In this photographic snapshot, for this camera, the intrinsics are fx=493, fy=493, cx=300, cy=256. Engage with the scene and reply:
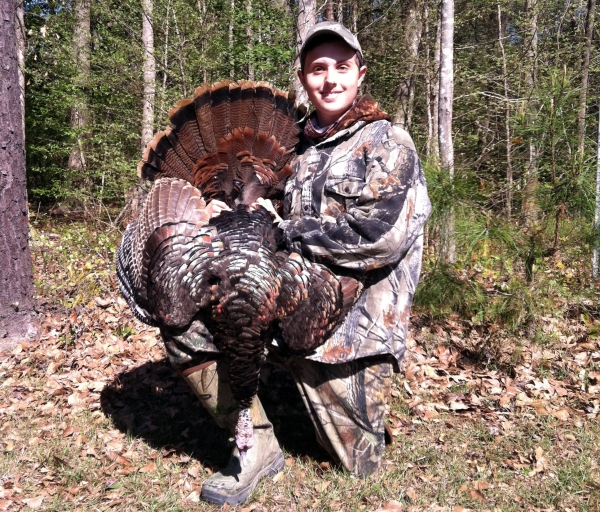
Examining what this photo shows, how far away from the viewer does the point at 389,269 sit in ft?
9.22

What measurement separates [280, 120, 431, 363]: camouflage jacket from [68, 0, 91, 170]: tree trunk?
11100 mm

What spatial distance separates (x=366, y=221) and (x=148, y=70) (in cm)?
876

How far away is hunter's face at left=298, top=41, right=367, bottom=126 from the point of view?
2691mm

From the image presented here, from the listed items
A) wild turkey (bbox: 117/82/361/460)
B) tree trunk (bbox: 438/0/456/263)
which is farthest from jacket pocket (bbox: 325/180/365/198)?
tree trunk (bbox: 438/0/456/263)

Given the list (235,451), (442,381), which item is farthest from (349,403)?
(442,381)

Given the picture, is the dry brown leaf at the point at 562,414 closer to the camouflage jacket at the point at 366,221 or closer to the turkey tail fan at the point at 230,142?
the camouflage jacket at the point at 366,221

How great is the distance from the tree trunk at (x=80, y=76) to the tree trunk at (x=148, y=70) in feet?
8.71

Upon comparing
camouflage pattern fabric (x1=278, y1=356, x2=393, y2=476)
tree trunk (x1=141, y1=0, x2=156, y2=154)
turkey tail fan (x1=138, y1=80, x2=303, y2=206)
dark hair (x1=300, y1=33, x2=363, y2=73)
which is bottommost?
camouflage pattern fabric (x1=278, y1=356, x2=393, y2=476)

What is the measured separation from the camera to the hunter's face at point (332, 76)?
8.83ft

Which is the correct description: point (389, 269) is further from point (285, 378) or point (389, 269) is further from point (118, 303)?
A: point (118, 303)

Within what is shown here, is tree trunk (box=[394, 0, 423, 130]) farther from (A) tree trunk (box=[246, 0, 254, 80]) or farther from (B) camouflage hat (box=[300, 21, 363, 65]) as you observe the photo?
(B) camouflage hat (box=[300, 21, 363, 65])

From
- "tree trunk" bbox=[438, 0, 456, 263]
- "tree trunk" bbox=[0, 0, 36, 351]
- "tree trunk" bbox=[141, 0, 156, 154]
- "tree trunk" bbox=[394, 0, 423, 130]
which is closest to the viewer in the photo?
"tree trunk" bbox=[0, 0, 36, 351]

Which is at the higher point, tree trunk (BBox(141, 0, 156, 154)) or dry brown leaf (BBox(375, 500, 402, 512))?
tree trunk (BBox(141, 0, 156, 154))

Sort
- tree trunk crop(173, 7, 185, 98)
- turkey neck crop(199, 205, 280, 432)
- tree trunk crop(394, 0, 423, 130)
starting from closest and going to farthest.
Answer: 1. turkey neck crop(199, 205, 280, 432)
2. tree trunk crop(173, 7, 185, 98)
3. tree trunk crop(394, 0, 423, 130)
